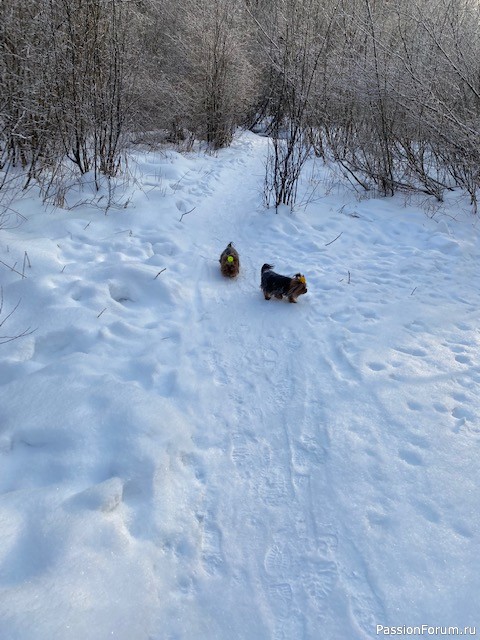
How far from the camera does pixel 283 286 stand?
Answer: 4402mm

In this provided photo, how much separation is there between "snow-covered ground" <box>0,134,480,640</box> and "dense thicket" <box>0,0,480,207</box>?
5.59 feet

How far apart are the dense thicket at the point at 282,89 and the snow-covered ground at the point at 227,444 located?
170 cm

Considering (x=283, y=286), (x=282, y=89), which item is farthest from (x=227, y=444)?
(x=282, y=89)

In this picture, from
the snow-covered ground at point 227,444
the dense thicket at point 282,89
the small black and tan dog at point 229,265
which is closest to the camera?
the snow-covered ground at point 227,444

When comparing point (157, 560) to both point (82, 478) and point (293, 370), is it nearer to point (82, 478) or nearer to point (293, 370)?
point (82, 478)

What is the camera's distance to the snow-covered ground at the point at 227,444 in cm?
200

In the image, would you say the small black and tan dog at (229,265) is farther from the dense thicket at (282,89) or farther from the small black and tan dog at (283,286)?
the dense thicket at (282,89)

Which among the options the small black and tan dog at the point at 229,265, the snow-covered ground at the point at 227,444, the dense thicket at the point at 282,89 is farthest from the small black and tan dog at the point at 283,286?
the dense thicket at the point at 282,89

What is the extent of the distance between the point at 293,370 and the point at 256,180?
5.98m

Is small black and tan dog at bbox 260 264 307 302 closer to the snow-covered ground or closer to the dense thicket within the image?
the snow-covered ground

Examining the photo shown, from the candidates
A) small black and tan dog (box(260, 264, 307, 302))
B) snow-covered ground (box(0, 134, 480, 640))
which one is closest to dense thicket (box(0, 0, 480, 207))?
snow-covered ground (box(0, 134, 480, 640))

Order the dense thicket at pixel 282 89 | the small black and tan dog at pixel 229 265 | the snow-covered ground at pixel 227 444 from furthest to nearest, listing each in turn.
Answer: the dense thicket at pixel 282 89
the small black and tan dog at pixel 229 265
the snow-covered ground at pixel 227 444

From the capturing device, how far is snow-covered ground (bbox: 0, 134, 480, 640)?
2002mm

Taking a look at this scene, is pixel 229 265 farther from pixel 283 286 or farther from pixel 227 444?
pixel 227 444
